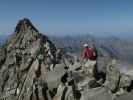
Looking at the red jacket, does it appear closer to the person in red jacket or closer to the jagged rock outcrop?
the person in red jacket

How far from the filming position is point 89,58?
125 feet

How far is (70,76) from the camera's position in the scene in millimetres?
38875

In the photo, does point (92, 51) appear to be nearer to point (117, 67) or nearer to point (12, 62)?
point (117, 67)

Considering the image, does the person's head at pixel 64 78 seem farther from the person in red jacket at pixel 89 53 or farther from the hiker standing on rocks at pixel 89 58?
the person in red jacket at pixel 89 53

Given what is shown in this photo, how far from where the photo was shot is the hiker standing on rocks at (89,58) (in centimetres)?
3750

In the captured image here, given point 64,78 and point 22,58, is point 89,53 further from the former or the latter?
point 22,58

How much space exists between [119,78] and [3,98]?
1404 inches

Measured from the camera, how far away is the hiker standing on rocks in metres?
37.5

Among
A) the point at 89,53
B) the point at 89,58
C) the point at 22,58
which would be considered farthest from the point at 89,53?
the point at 22,58

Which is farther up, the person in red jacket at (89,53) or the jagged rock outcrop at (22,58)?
the person in red jacket at (89,53)

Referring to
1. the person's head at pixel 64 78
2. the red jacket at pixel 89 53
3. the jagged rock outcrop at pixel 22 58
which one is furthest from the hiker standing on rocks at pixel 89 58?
the jagged rock outcrop at pixel 22 58

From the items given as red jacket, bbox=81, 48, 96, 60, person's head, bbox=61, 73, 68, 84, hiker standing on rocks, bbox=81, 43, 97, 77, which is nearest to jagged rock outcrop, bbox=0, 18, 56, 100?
person's head, bbox=61, 73, 68, 84

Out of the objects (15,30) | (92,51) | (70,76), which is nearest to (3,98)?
(70,76)

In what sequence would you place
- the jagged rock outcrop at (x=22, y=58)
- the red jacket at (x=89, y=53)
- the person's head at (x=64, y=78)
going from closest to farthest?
the red jacket at (x=89, y=53) → the person's head at (x=64, y=78) → the jagged rock outcrop at (x=22, y=58)
